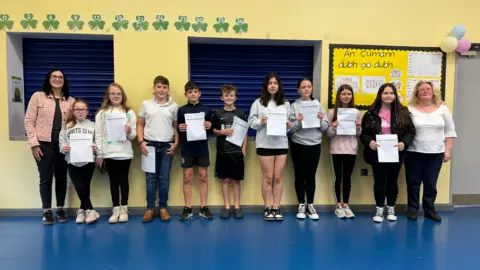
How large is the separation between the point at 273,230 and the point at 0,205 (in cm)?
304

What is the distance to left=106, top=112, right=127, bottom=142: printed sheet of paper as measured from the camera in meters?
3.20

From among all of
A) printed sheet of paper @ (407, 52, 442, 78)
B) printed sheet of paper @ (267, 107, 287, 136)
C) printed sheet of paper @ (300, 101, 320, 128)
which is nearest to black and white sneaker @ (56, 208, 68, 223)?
printed sheet of paper @ (267, 107, 287, 136)

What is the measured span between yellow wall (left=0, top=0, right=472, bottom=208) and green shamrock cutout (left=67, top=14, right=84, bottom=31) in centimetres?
5

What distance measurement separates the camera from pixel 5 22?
342 centimetres

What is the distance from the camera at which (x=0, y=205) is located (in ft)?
11.6

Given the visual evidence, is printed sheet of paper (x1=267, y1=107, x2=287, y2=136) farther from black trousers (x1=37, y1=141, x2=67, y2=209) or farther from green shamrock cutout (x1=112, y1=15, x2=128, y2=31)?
black trousers (x1=37, y1=141, x2=67, y2=209)

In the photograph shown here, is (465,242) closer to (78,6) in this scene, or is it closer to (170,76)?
(170,76)

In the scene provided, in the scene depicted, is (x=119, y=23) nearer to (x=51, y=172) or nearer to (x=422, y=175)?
(x=51, y=172)

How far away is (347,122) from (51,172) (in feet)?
10.4

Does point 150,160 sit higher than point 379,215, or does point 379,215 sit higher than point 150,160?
point 150,160

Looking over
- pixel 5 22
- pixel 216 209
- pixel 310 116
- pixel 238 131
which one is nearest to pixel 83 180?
pixel 216 209

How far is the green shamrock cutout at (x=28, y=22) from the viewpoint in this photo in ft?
11.3

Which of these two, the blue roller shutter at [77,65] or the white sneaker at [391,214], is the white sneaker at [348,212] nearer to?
the white sneaker at [391,214]

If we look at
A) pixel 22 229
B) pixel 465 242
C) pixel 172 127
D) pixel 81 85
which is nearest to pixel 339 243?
pixel 465 242
